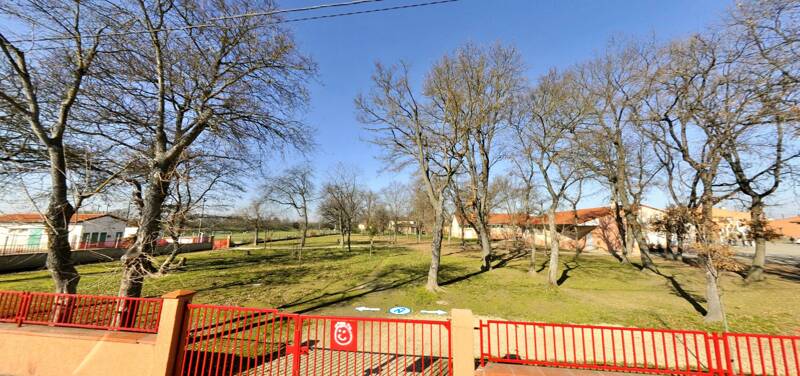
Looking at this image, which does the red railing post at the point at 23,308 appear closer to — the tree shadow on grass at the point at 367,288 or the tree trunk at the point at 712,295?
the tree shadow on grass at the point at 367,288

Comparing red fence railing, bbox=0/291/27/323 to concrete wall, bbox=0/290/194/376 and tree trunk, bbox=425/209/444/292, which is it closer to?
concrete wall, bbox=0/290/194/376

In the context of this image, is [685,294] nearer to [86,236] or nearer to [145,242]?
[145,242]

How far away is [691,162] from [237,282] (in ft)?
72.6

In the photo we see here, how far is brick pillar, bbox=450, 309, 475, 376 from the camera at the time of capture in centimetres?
459

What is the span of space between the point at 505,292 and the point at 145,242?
1309cm

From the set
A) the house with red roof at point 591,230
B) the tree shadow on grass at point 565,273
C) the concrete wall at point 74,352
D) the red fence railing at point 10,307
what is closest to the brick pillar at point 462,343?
the concrete wall at point 74,352

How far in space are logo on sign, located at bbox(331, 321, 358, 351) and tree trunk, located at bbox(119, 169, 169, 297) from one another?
525 centimetres

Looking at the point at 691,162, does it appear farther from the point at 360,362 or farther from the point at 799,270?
the point at 799,270

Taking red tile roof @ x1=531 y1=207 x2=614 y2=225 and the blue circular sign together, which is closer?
the blue circular sign

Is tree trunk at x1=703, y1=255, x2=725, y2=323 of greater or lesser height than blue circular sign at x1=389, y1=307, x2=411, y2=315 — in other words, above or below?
above

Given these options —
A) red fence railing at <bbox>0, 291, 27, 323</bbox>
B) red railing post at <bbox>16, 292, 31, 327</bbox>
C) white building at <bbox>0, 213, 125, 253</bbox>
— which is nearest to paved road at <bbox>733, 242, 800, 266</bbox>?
red railing post at <bbox>16, 292, 31, 327</bbox>

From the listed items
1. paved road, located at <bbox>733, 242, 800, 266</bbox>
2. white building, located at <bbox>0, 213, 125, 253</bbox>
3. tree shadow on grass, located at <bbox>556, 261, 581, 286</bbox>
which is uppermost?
white building, located at <bbox>0, 213, 125, 253</bbox>

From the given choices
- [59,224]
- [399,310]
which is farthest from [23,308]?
[399,310]

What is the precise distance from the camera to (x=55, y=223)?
6.89m
